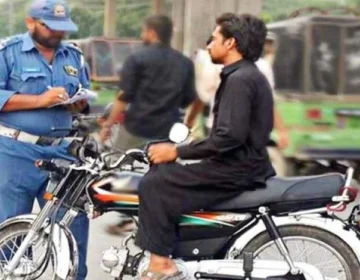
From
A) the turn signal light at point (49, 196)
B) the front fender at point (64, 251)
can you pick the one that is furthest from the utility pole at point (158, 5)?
the front fender at point (64, 251)

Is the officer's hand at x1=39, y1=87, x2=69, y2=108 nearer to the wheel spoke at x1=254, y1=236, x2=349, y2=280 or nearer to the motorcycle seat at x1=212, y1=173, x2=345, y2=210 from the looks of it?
the motorcycle seat at x1=212, y1=173, x2=345, y2=210

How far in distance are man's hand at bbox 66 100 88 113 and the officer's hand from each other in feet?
0.48

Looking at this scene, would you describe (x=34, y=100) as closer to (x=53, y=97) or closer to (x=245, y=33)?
(x=53, y=97)

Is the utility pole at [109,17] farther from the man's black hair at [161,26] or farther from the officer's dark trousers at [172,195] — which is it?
the officer's dark trousers at [172,195]

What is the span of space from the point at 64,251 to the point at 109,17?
21.6 metres

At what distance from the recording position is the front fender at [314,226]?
4.40m

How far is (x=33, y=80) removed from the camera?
4789 mm

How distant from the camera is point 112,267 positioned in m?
4.49

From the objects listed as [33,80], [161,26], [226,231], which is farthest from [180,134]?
[161,26]

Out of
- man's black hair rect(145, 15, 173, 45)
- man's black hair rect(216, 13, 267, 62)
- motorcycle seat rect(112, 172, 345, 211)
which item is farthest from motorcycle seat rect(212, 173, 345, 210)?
man's black hair rect(145, 15, 173, 45)

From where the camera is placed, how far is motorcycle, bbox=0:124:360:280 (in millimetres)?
4414

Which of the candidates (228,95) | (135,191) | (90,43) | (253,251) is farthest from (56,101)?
(90,43)

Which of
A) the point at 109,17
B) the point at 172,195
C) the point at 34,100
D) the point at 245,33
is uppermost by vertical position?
the point at 245,33

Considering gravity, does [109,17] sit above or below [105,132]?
below
